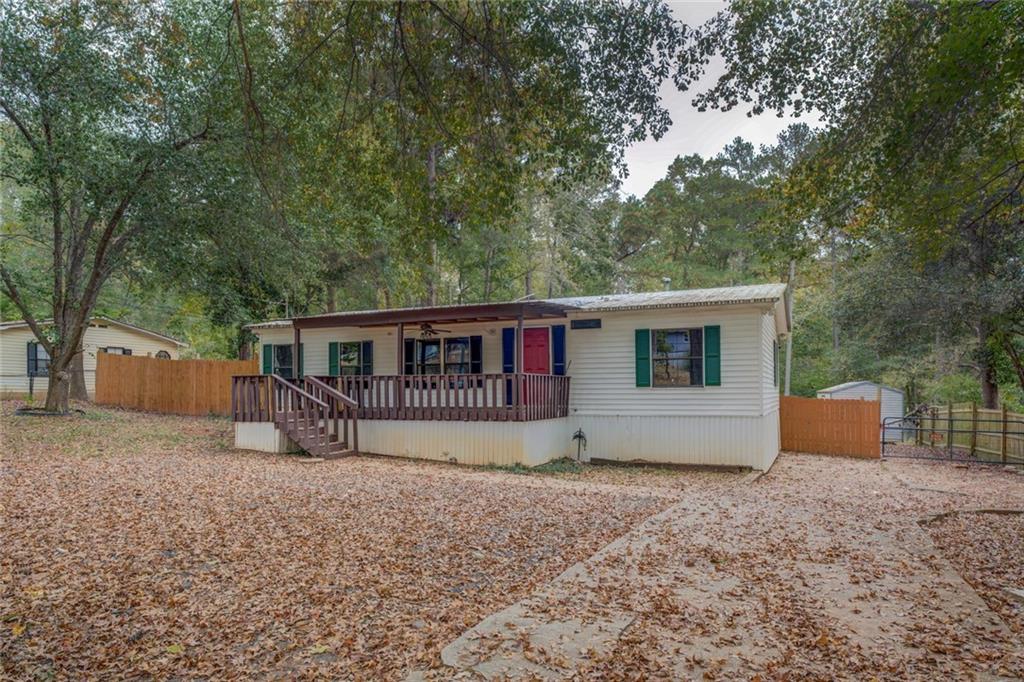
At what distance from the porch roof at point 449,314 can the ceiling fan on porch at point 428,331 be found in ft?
2.48

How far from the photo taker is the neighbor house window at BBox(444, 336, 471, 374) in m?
14.4

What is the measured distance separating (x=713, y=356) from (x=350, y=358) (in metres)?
8.60

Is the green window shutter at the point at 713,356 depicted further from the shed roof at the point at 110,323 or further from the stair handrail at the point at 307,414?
the shed roof at the point at 110,323

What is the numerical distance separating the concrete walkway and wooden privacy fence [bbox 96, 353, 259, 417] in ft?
54.6

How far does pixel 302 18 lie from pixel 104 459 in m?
7.20

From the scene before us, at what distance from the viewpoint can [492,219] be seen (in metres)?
6.44

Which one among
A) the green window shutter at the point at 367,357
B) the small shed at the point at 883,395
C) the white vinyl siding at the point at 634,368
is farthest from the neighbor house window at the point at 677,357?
the small shed at the point at 883,395

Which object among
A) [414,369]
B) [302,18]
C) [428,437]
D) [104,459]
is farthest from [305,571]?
[414,369]

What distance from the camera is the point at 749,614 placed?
13.9 ft

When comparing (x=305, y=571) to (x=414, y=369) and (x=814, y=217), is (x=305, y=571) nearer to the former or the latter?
(x=814, y=217)

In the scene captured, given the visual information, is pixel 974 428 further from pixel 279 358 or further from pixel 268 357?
pixel 268 357

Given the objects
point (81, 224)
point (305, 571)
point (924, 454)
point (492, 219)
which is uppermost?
point (81, 224)

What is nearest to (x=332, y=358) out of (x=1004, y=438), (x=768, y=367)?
(x=768, y=367)

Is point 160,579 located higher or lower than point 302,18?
lower
